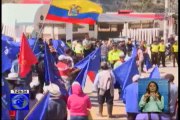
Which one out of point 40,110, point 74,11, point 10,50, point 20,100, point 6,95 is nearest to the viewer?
point 6,95

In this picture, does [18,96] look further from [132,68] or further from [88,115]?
[132,68]

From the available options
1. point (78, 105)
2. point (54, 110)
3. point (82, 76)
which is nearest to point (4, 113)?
point (54, 110)

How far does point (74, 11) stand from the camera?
14.6 metres

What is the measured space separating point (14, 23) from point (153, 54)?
361 inches

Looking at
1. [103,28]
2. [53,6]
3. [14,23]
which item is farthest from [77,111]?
[103,28]

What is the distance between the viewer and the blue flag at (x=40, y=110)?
320 inches

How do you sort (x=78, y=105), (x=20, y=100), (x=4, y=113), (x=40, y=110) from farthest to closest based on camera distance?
(x=78, y=105) < (x=40, y=110) < (x=20, y=100) < (x=4, y=113)

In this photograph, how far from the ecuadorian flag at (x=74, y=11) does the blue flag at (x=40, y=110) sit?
630 centimetres

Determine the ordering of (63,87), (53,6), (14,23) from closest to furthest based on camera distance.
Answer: (63,87)
(53,6)
(14,23)

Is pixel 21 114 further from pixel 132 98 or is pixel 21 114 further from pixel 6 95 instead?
pixel 132 98

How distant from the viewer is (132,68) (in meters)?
12.9

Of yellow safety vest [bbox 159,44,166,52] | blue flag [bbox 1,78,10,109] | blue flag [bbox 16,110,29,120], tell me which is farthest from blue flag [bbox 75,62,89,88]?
yellow safety vest [bbox 159,44,166,52]

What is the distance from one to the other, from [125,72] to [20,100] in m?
5.06

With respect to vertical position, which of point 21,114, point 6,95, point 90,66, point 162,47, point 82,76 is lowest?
point 21,114
